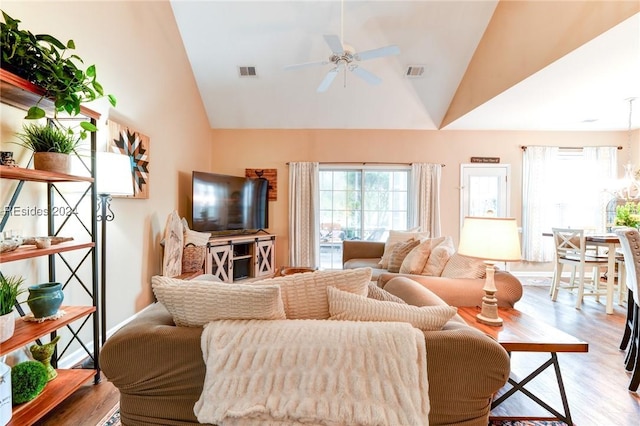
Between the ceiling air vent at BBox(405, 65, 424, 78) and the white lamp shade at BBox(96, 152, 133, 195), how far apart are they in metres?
3.85

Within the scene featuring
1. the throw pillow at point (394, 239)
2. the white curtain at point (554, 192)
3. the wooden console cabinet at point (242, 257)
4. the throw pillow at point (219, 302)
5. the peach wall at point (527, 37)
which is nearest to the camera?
the throw pillow at point (219, 302)

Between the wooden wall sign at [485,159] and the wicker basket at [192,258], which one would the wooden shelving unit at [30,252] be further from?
the wooden wall sign at [485,159]

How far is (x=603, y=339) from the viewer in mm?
2857

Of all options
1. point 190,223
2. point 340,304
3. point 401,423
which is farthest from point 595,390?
point 190,223

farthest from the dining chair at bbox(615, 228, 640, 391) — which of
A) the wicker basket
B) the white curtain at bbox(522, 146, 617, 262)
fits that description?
the wicker basket

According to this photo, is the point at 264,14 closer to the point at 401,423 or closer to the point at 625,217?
the point at 401,423

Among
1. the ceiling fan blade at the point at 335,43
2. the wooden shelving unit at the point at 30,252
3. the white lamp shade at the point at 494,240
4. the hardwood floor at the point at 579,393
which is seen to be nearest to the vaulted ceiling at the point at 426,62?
the ceiling fan blade at the point at 335,43

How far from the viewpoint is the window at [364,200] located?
5.48 meters

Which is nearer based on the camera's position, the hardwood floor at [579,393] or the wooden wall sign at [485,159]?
the hardwood floor at [579,393]

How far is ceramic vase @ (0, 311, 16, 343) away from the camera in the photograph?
1.44 metres

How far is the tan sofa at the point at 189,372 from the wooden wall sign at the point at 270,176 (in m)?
4.33

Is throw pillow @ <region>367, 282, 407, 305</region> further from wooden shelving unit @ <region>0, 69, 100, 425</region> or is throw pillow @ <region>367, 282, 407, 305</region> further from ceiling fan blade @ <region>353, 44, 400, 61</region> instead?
ceiling fan blade @ <region>353, 44, 400, 61</region>

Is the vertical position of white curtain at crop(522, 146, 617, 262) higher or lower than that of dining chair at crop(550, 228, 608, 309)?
higher

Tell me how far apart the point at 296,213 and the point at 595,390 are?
4.14 m
